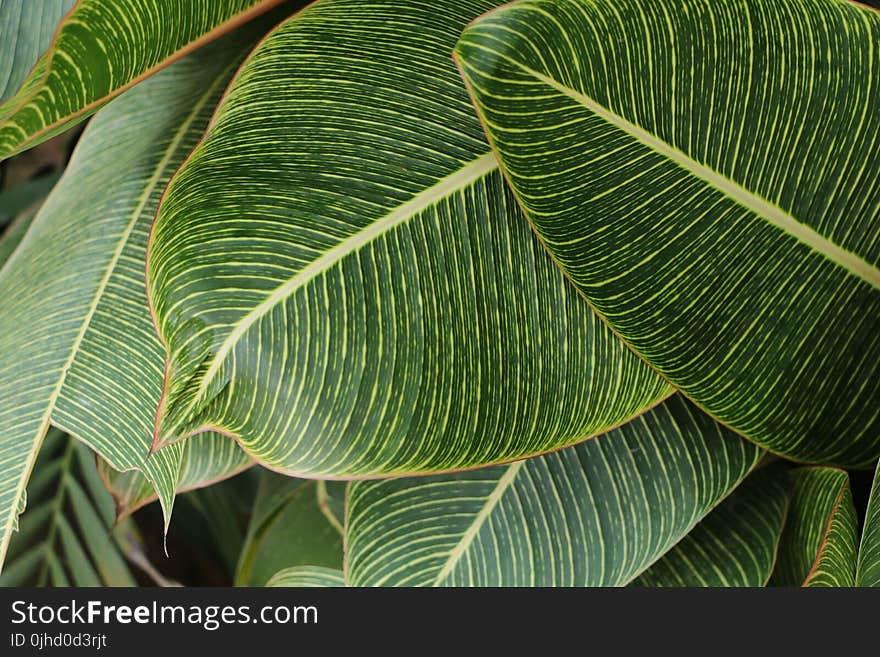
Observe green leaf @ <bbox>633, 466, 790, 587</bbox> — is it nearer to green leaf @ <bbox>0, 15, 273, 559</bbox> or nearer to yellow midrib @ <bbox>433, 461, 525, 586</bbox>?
yellow midrib @ <bbox>433, 461, 525, 586</bbox>

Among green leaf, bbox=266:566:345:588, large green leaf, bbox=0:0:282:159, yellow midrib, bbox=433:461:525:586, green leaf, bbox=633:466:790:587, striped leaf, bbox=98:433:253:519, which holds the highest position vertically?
large green leaf, bbox=0:0:282:159

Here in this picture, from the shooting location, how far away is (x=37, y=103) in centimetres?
47

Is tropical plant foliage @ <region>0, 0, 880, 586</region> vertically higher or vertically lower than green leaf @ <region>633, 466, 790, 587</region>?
higher

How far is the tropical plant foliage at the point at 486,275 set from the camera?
1.38 feet

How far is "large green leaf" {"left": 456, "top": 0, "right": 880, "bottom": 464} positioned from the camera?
384 millimetres

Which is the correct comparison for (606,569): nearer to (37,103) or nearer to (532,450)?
(532,450)

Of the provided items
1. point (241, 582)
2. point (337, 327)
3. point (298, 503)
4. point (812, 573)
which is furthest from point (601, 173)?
point (241, 582)

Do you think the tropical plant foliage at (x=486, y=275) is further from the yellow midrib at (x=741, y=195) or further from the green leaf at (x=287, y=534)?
the green leaf at (x=287, y=534)

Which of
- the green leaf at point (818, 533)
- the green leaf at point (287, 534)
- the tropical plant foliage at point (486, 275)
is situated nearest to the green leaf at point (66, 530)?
the green leaf at point (287, 534)

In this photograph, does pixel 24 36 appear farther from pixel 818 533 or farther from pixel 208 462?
pixel 818 533

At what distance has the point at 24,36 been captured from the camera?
50cm

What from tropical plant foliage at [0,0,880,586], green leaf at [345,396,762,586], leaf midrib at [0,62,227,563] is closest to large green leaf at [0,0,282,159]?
tropical plant foliage at [0,0,880,586]

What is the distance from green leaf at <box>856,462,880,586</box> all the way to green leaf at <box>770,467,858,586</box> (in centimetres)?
4

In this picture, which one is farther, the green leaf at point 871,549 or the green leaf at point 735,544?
the green leaf at point 735,544
